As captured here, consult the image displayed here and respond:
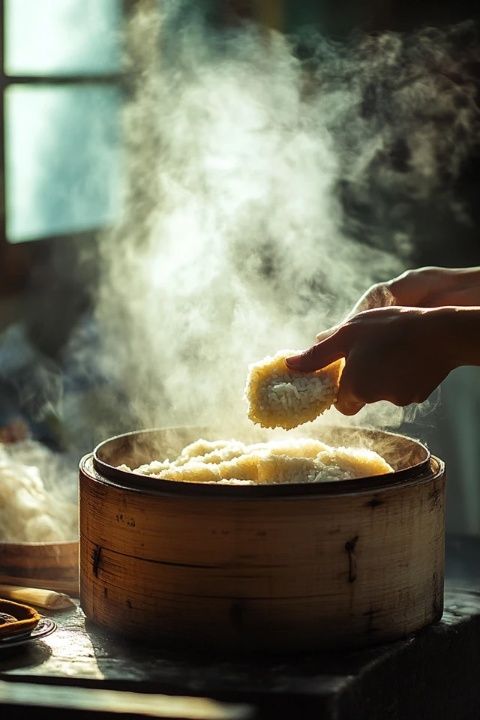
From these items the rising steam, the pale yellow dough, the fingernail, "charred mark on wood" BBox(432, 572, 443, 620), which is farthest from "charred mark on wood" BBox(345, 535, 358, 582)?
the rising steam

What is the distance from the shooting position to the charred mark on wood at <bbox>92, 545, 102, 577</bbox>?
3137 millimetres

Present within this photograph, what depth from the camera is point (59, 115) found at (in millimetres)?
6621

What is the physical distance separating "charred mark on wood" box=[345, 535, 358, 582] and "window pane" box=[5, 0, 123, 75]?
4.23 m

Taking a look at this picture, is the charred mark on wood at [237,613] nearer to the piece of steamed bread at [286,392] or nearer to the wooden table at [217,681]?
the wooden table at [217,681]

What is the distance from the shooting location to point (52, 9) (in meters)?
6.45

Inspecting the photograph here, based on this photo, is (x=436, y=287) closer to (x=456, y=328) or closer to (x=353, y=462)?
(x=456, y=328)

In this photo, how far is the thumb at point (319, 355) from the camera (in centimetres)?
316

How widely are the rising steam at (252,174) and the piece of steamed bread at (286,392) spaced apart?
248 centimetres

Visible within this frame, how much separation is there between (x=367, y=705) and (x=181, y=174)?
4.39m

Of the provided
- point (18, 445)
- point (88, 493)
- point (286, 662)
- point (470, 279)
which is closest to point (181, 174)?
point (18, 445)

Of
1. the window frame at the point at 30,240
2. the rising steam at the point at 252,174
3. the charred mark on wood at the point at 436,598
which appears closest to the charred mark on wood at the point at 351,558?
the charred mark on wood at the point at 436,598

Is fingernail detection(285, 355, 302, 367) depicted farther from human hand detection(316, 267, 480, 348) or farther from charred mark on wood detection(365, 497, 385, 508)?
human hand detection(316, 267, 480, 348)

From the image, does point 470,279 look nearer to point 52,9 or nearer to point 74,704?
point 74,704

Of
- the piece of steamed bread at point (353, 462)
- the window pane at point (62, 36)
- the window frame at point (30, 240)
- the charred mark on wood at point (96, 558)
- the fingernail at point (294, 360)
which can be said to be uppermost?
the window pane at point (62, 36)
